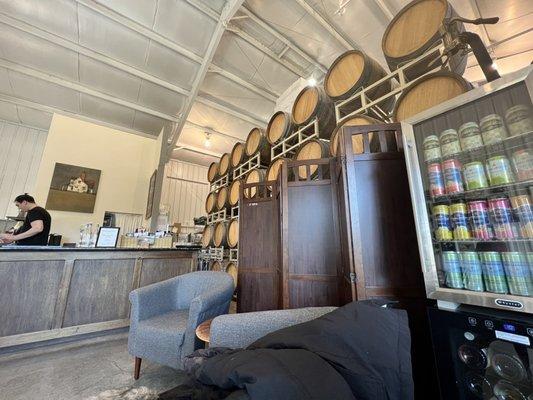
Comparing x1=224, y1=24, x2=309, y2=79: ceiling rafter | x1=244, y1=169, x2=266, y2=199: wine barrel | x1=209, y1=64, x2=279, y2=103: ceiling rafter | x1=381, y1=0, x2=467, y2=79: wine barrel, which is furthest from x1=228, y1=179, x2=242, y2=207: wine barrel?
x1=381, y1=0, x2=467, y2=79: wine barrel

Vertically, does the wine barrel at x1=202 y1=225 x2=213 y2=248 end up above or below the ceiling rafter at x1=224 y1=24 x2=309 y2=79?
below

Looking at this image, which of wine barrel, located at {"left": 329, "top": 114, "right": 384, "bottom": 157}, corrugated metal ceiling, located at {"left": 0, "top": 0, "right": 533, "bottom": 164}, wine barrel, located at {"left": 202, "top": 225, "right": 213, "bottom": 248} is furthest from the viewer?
wine barrel, located at {"left": 202, "top": 225, "right": 213, "bottom": 248}

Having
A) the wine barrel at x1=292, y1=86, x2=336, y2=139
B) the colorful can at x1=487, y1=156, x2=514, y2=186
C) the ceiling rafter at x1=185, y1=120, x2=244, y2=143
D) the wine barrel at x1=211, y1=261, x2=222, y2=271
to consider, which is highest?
the ceiling rafter at x1=185, y1=120, x2=244, y2=143

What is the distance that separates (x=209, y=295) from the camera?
1.84m

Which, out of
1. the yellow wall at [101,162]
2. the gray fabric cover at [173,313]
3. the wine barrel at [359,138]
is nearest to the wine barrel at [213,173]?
the yellow wall at [101,162]

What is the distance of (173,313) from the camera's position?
2236 millimetres

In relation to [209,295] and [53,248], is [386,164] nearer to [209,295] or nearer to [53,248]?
[209,295]

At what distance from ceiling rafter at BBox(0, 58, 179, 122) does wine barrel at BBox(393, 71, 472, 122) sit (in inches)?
213

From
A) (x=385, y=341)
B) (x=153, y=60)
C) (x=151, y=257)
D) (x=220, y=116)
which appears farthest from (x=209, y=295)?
(x=220, y=116)

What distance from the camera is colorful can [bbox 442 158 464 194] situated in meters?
1.13

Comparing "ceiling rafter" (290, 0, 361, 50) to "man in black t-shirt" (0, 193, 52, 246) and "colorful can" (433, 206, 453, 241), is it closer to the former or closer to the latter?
"colorful can" (433, 206, 453, 241)

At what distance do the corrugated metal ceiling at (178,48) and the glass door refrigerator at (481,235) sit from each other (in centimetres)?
294

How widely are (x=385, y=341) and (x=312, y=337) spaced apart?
26 cm

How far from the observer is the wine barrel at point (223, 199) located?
4635mm
